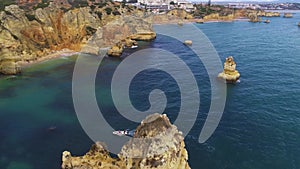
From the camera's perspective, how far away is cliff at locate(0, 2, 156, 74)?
2746 inches

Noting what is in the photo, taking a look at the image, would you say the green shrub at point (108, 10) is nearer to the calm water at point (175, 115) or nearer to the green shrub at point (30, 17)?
the green shrub at point (30, 17)

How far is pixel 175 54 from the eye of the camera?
8825 centimetres

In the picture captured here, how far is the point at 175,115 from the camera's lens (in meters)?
44.5

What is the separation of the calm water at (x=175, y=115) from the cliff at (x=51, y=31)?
612cm

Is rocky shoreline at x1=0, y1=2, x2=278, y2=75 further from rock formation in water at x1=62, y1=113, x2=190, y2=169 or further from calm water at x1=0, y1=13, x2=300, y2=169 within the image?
rock formation in water at x1=62, y1=113, x2=190, y2=169

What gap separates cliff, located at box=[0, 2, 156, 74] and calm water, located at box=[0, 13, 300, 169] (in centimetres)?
612

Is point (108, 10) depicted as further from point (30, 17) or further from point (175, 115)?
point (175, 115)

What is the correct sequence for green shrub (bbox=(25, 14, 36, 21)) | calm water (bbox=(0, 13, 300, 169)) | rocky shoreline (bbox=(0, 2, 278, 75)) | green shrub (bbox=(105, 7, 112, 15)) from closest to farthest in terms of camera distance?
calm water (bbox=(0, 13, 300, 169)) < rocky shoreline (bbox=(0, 2, 278, 75)) < green shrub (bbox=(25, 14, 36, 21)) < green shrub (bbox=(105, 7, 112, 15))

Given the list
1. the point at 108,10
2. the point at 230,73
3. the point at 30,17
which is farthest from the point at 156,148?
→ the point at 108,10

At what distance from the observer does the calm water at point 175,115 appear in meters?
33.4

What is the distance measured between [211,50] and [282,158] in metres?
63.5

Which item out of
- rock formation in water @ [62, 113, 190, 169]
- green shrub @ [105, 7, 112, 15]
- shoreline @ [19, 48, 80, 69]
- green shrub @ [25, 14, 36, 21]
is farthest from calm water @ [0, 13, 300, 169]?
green shrub @ [105, 7, 112, 15]

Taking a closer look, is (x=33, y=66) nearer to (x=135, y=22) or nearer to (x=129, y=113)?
(x=129, y=113)

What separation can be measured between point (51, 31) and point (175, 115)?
54781 mm
